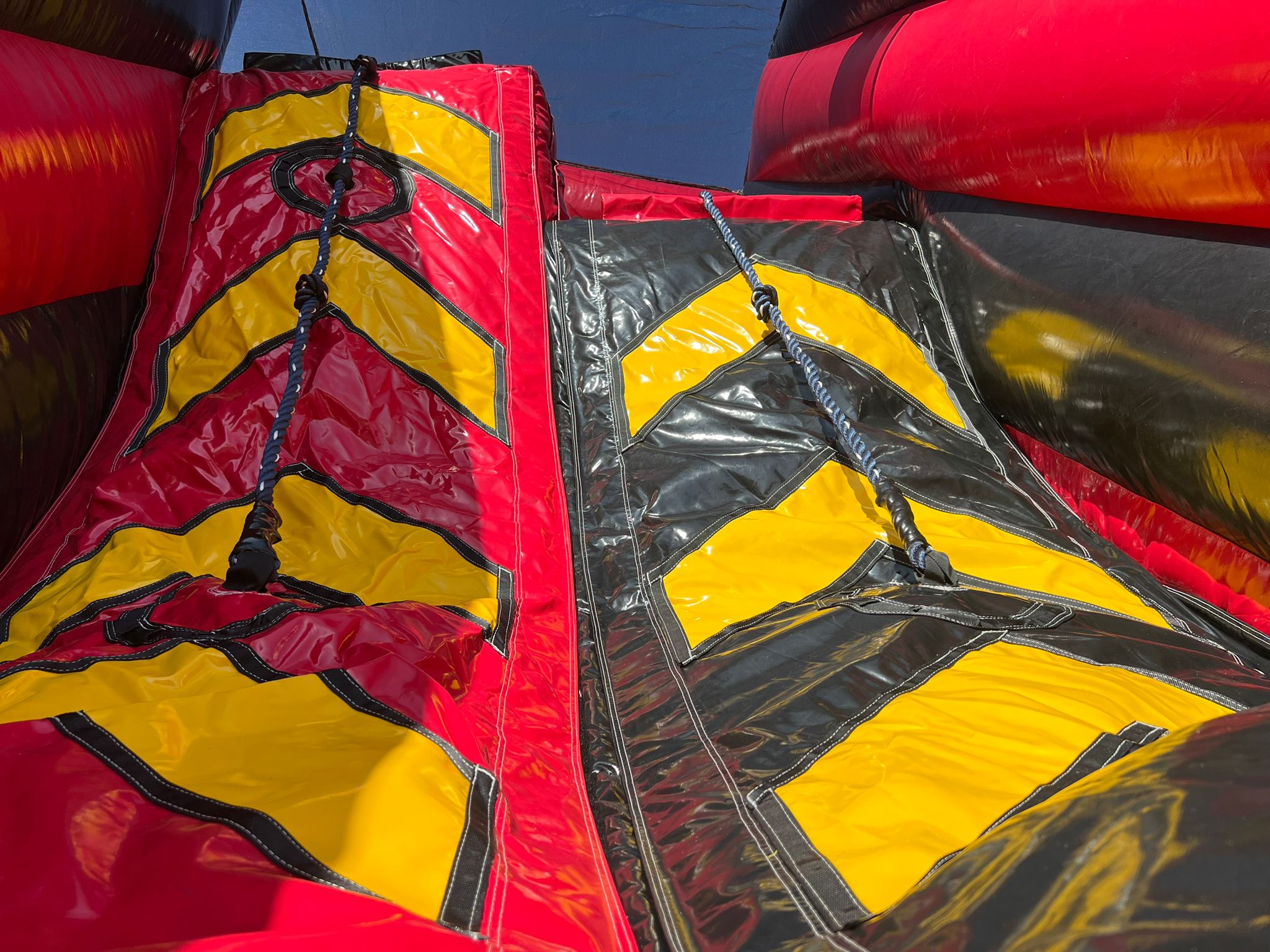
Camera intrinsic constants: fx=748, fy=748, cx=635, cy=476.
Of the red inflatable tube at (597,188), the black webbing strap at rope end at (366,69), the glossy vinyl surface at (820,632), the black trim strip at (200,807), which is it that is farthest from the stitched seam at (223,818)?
the black webbing strap at rope end at (366,69)

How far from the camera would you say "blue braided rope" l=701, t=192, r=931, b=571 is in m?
0.85

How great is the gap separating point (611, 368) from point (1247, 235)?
80cm

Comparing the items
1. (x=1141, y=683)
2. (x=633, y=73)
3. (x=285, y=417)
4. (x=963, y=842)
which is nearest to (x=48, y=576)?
(x=285, y=417)

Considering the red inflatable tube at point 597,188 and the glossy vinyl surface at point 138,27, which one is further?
the red inflatable tube at point 597,188

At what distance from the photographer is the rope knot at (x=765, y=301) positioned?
1.17 metres

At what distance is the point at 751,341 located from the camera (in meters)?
1.19

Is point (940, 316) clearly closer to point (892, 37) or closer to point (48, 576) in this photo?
point (892, 37)

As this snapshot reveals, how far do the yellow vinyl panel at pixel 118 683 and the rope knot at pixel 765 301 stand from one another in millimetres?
887

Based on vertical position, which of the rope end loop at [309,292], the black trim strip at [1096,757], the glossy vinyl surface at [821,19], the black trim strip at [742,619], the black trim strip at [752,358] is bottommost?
the black trim strip at [1096,757]

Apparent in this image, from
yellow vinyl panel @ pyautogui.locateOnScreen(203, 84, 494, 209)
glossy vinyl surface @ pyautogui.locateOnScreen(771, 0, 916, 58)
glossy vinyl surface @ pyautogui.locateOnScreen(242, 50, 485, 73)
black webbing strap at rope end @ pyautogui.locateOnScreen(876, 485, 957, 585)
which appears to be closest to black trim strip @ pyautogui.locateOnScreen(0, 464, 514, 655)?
black webbing strap at rope end @ pyautogui.locateOnScreen(876, 485, 957, 585)

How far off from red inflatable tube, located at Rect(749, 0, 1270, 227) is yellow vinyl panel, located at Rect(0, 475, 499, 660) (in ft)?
2.92

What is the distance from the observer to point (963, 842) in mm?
481

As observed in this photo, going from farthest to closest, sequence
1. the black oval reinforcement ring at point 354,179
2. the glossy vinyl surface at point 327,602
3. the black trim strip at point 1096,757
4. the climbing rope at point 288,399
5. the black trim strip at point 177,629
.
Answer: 1. the black oval reinforcement ring at point 354,179
2. the climbing rope at point 288,399
3. the black trim strip at point 177,629
4. the black trim strip at point 1096,757
5. the glossy vinyl surface at point 327,602

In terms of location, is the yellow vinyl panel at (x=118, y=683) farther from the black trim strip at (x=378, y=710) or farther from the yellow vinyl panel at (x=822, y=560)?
the yellow vinyl panel at (x=822, y=560)
